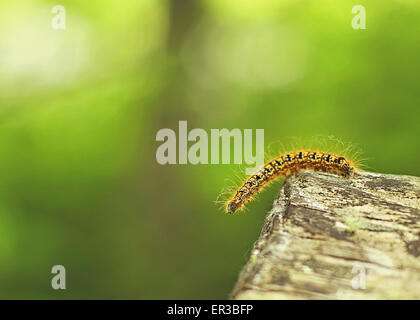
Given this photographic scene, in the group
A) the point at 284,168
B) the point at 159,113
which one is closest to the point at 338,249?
the point at 284,168

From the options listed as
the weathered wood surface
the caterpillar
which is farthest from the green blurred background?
the weathered wood surface

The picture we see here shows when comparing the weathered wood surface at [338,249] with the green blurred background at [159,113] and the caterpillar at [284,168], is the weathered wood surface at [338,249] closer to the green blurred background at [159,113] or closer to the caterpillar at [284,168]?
the caterpillar at [284,168]

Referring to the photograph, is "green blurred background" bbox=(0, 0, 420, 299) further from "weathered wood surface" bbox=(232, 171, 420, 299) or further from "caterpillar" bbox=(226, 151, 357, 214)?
"weathered wood surface" bbox=(232, 171, 420, 299)

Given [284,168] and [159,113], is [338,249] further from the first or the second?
[159,113]

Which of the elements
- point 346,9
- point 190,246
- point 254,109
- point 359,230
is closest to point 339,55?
point 346,9

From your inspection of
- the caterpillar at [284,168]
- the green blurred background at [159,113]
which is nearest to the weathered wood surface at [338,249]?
the caterpillar at [284,168]

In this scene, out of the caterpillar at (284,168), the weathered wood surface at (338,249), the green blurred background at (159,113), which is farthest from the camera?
the green blurred background at (159,113)
